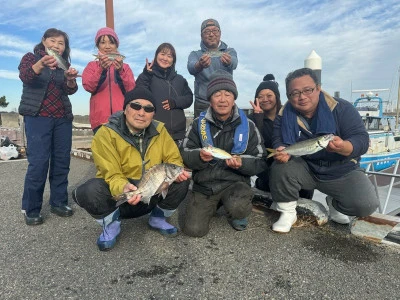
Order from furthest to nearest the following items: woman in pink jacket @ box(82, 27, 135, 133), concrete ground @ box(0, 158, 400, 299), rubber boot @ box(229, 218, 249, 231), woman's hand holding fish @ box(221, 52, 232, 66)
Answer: woman's hand holding fish @ box(221, 52, 232, 66), woman in pink jacket @ box(82, 27, 135, 133), rubber boot @ box(229, 218, 249, 231), concrete ground @ box(0, 158, 400, 299)

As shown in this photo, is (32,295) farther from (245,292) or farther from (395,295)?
(395,295)

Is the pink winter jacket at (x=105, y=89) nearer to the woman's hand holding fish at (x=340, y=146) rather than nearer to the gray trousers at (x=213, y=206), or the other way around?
the gray trousers at (x=213, y=206)

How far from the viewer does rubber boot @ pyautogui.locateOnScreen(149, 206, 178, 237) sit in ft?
11.8

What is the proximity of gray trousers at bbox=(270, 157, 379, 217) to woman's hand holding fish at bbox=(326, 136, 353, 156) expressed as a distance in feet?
1.45

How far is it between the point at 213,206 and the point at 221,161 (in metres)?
0.61

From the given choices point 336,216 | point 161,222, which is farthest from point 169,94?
point 336,216

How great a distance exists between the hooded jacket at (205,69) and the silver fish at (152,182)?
2.35 m

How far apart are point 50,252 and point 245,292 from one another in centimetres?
215

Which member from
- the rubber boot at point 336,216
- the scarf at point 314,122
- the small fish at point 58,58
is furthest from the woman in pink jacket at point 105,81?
the rubber boot at point 336,216

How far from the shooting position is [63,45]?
4031 millimetres

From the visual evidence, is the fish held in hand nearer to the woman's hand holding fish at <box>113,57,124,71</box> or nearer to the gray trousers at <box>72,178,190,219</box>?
the gray trousers at <box>72,178,190,219</box>

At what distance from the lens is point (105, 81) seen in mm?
4332

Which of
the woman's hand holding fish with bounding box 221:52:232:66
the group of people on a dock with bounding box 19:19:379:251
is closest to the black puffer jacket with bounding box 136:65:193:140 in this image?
the group of people on a dock with bounding box 19:19:379:251

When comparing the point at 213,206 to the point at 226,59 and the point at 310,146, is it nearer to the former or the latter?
the point at 310,146
